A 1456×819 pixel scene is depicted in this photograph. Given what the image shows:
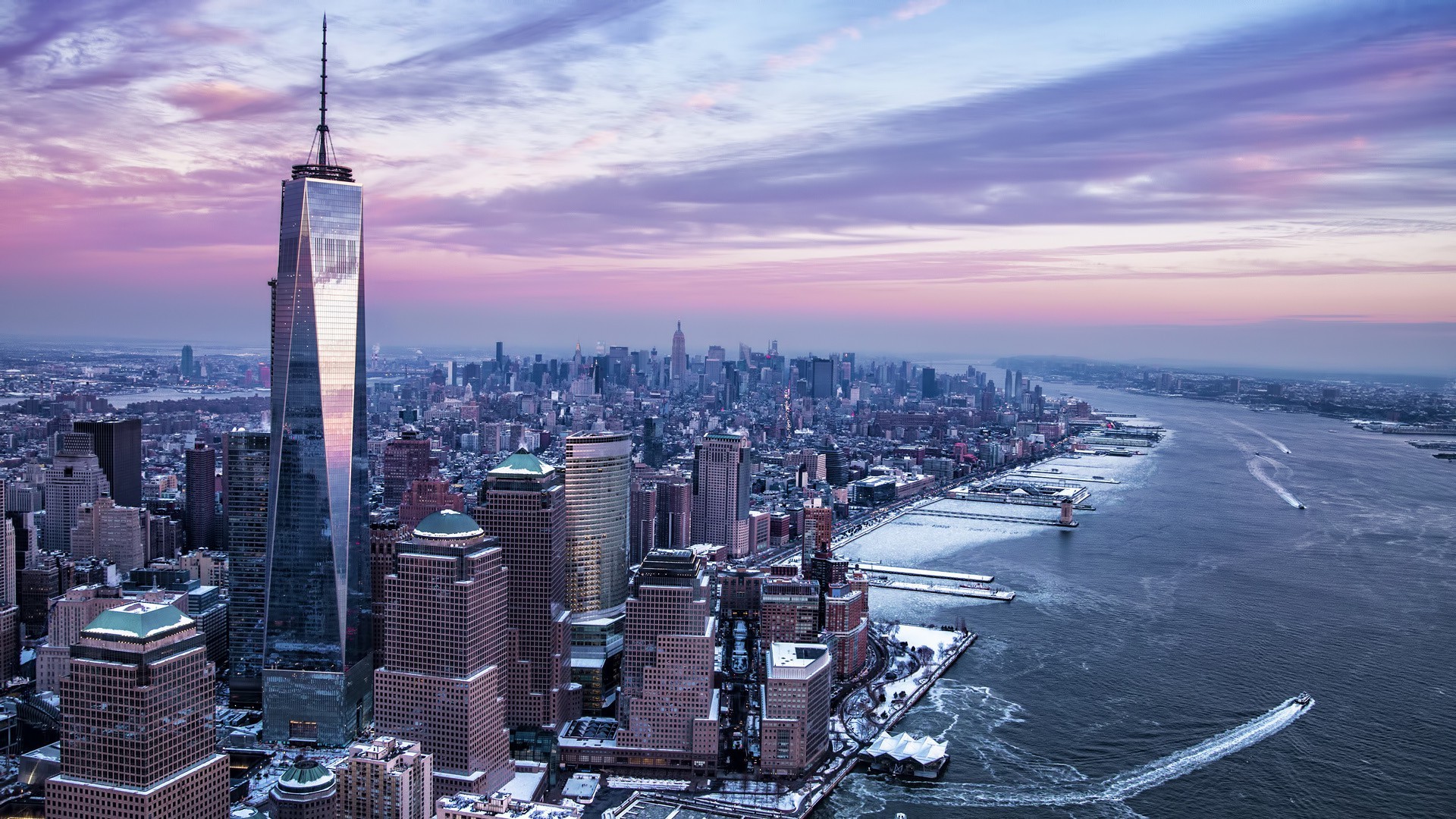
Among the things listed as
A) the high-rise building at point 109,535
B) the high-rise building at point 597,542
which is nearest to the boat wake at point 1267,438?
the high-rise building at point 597,542

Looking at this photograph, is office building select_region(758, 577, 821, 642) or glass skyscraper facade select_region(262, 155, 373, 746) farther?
office building select_region(758, 577, 821, 642)

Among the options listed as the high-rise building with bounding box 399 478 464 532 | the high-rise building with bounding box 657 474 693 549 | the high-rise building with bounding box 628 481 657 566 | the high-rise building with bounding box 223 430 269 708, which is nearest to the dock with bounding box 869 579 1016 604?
the high-rise building with bounding box 657 474 693 549

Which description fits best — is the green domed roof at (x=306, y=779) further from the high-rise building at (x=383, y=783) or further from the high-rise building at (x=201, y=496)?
the high-rise building at (x=201, y=496)

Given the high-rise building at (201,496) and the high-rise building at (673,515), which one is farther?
the high-rise building at (673,515)

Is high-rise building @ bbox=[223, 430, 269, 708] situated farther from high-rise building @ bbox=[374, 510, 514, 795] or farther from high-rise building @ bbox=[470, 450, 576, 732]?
high-rise building @ bbox=[374, 510, 514, 795]

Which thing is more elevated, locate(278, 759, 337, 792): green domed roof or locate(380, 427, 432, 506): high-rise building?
locate(380, 427, 432, 506): high-rise building

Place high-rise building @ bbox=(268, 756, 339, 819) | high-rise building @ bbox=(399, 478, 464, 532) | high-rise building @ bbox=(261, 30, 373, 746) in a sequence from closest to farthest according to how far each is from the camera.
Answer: high-rise building @ bbox=(268, 756, 339, 819)
high-rise building @ bbox=(261, 30, 373, 746)
high-rise building @ bbox=(399, 478, 464, 532)
